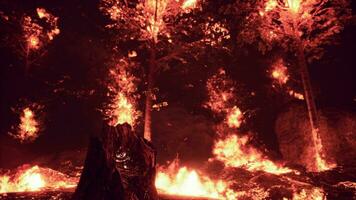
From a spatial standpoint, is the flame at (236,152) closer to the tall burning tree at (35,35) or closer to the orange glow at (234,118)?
the orange glow at (234,118)

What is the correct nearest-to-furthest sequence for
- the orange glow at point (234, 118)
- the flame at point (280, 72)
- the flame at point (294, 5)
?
the flame at point (294, 5), the orange glow at point (234, 118), the flame at point (280, 72)

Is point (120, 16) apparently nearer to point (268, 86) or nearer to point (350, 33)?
point (268, 86)

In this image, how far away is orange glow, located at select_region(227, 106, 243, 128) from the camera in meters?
19.1

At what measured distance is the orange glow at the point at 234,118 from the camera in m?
19.1

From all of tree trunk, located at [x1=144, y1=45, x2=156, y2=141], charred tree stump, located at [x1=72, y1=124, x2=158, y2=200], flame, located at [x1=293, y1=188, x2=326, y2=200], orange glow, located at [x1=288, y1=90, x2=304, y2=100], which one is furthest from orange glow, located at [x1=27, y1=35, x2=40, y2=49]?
flame, located at [x1=293, y1=188, x2=326, y2=200]

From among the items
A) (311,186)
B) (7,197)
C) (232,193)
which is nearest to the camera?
(7,197)

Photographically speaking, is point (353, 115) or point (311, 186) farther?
point (353, 115)

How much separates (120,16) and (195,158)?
8661 millimetres

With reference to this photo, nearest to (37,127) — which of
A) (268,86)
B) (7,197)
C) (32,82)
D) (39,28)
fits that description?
(32,82)

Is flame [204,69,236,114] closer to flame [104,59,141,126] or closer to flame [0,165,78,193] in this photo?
flame [104,59,141,126]

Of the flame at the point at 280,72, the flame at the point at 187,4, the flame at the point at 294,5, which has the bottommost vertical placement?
the flame at the point at 280,72

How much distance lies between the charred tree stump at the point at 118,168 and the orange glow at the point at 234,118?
40.6 ft

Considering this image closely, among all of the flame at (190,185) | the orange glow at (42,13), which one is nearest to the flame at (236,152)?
the flame at (190,185)

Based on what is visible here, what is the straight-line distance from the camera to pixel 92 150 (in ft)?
19.8
